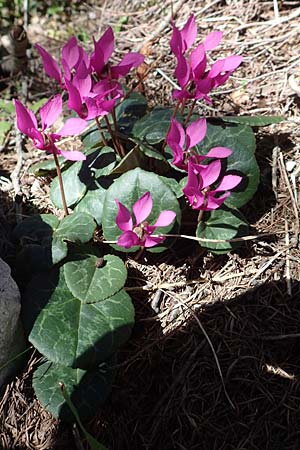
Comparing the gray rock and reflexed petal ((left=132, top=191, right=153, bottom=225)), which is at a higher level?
reflexed petal ((left=132, top=191, right=153, bottom=225))

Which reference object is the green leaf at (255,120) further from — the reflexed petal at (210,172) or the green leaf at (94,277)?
the green leaf at (94,277)

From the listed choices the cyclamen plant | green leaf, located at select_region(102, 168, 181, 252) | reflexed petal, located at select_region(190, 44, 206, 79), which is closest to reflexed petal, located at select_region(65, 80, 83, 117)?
the cyclamen plant

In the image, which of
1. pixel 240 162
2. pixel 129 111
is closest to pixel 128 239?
pixel 240 162

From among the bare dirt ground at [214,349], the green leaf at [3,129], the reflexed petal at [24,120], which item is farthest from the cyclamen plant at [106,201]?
the green leaf at [3,129]

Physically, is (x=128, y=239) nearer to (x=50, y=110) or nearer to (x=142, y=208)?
(x=142, y=208)

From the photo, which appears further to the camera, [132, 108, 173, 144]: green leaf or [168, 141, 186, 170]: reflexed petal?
[132, 108, 173, 144]: green leaf

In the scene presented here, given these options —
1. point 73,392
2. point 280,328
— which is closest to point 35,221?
point 73,392

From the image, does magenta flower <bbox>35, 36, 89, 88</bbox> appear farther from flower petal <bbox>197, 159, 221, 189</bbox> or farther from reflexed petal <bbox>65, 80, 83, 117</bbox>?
flower petal <bbox>197, 159, 221, 189</bbox>

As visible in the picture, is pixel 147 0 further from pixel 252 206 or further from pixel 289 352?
pixel 289 352
